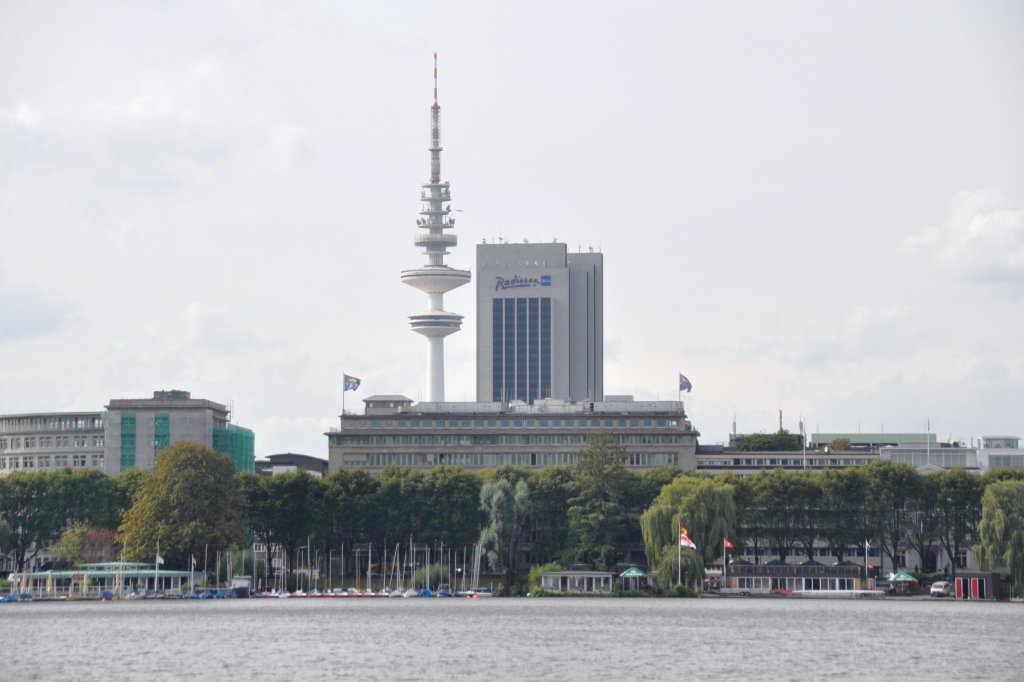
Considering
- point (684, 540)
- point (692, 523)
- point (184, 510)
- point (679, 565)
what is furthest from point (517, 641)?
point (184, 510)

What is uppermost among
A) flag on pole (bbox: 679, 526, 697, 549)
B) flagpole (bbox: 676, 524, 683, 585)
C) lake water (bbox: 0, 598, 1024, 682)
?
flag on pole (bbox: 679, 526, 697, 549)

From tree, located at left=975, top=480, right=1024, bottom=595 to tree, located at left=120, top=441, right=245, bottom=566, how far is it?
75.5 metres

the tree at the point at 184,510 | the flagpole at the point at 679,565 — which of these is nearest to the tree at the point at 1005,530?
the flagpole at the point at 679,565

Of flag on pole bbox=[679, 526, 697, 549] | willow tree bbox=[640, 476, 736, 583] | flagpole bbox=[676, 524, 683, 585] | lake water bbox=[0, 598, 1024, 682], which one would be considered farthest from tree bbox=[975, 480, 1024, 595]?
flagpole bbox=[676, 524, 683, 585]

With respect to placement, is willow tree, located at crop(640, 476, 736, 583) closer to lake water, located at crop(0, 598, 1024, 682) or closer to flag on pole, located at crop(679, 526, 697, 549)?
flag on pole, located at crop(679, 526, 697, 549)

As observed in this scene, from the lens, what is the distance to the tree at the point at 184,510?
633 ft

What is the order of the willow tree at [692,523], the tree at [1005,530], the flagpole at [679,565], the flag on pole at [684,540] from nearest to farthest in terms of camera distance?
the tree at [1005,530], the flag on pole at [684,540], the flagpole at [679,565], the willow tree at [692,523]

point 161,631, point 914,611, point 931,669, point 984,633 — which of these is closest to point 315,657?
point 161,631

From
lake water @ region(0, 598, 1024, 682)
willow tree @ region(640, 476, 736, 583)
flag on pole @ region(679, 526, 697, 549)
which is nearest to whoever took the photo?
lake water @ region(0, 598, 1024, 682)

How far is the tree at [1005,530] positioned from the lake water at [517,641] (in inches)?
317

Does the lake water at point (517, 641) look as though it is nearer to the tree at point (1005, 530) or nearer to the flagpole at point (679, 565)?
the tree at point (1005, 530)

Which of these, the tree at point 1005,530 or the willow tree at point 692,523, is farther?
the willow tree at point 692,523

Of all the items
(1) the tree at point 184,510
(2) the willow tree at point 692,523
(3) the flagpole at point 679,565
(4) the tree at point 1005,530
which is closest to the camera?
(4) the tree at point 1005,530

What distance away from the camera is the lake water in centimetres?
10356
